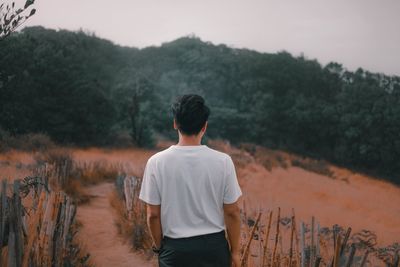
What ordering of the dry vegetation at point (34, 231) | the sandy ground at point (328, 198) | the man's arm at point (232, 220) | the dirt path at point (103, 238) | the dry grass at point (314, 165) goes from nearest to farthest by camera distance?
the man's arm at point (232, 220) → the dry vegetation at point (34, 231) → the dirt path at point (103, 238) → the sandy ground at point (328, 198) → the dry grass at point (314, 165)

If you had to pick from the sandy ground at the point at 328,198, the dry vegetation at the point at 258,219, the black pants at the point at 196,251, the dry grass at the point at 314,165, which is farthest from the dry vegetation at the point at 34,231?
the dry grass at the point at 314,165

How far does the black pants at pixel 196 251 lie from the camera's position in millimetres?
1996

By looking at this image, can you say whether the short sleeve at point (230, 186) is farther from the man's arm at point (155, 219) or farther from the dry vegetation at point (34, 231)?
the dry vegetation at point (34, 231)

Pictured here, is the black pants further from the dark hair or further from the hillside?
the hillside

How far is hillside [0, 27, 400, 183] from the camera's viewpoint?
1831cm

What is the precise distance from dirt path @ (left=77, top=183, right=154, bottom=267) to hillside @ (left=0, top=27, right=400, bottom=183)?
23.3ft

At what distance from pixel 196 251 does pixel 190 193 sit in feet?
0.89

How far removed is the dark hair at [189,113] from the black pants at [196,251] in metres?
0.50

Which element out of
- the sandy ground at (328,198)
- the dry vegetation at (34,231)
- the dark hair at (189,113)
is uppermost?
the dark hair at (189,113)

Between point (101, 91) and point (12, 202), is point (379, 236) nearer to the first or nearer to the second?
point (12, 202)

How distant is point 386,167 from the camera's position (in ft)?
61.8

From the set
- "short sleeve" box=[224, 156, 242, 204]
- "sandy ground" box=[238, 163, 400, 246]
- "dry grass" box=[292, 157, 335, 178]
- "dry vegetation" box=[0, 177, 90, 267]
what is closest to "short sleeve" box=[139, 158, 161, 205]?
"short sleeve" box=[224, 156, 242, 204]

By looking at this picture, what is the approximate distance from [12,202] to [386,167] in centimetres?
1867

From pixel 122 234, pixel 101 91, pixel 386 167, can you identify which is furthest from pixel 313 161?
pixel 122 234
